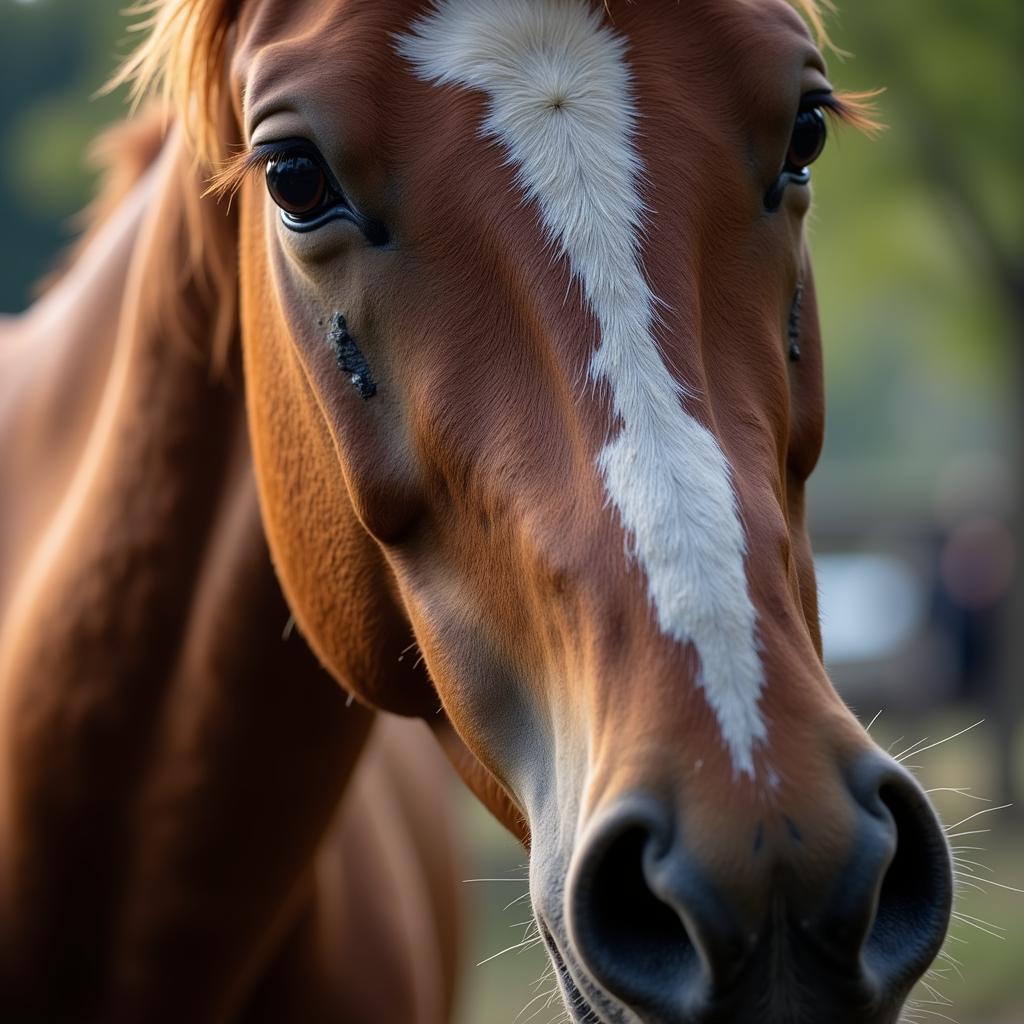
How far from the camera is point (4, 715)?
8.13 feet

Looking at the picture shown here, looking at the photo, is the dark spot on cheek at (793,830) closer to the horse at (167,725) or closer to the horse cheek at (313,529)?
the horse cheek at (313,529)

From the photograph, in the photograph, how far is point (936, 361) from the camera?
15.4 metres

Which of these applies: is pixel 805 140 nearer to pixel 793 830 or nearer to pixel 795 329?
pixel 795 329

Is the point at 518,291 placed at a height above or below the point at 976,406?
above

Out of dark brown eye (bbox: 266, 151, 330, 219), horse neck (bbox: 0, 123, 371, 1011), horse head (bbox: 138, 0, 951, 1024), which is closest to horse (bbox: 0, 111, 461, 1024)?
horse neck (bbox: 0, 123, 371, 1011)

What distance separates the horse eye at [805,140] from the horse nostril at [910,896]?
0.92 meters

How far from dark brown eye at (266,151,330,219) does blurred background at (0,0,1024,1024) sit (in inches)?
174

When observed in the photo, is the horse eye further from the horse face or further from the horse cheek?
the horse cheek

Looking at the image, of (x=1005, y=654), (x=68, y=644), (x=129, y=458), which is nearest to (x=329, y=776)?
(x=68, y=644)

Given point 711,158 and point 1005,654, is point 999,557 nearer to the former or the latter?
point 1005,654

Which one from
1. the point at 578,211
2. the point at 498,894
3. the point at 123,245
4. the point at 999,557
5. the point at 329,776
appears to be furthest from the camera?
the point at 999,557

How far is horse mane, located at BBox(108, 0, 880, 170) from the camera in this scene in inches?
82.3

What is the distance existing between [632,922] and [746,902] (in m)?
0.16

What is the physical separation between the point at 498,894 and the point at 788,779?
922cm
